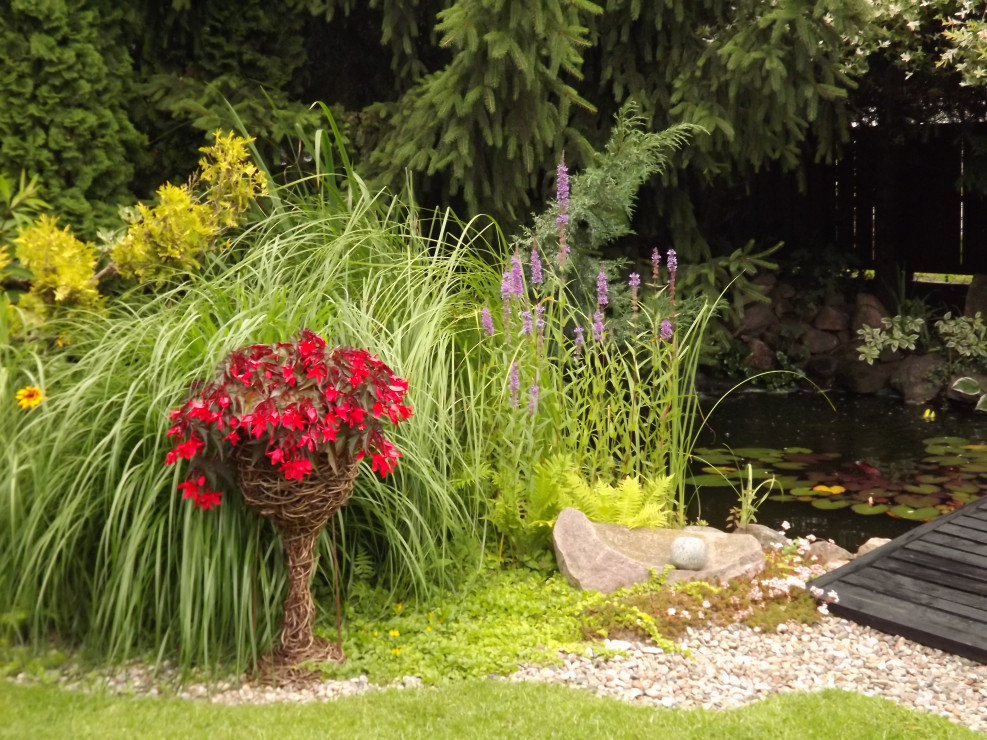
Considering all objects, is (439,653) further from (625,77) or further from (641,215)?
(641,215)

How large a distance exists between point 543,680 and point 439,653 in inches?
14.3

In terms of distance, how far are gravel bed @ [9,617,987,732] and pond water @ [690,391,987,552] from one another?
1610mm

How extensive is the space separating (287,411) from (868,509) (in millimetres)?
3781

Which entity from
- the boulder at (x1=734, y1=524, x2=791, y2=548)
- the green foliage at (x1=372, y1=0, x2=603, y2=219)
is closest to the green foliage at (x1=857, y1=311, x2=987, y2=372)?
the green foliage at (x1=372, y1=0, x2=603, y2=219)

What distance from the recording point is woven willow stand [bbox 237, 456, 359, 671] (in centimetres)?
304

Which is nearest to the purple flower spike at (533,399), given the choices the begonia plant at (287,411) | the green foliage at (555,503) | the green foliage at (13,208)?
the green foliage at (555,503)

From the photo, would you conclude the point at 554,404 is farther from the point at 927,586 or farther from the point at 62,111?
the point at 62,111

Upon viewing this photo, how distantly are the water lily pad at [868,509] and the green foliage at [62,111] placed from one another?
14.1 ft

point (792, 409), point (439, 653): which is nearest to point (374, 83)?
point (792, 409)

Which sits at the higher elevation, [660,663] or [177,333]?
[177,333]

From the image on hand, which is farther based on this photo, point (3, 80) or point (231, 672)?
point (3, 80)

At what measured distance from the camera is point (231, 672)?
3.27 m

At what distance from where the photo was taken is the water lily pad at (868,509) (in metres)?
5.51

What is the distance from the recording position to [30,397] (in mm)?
3461
